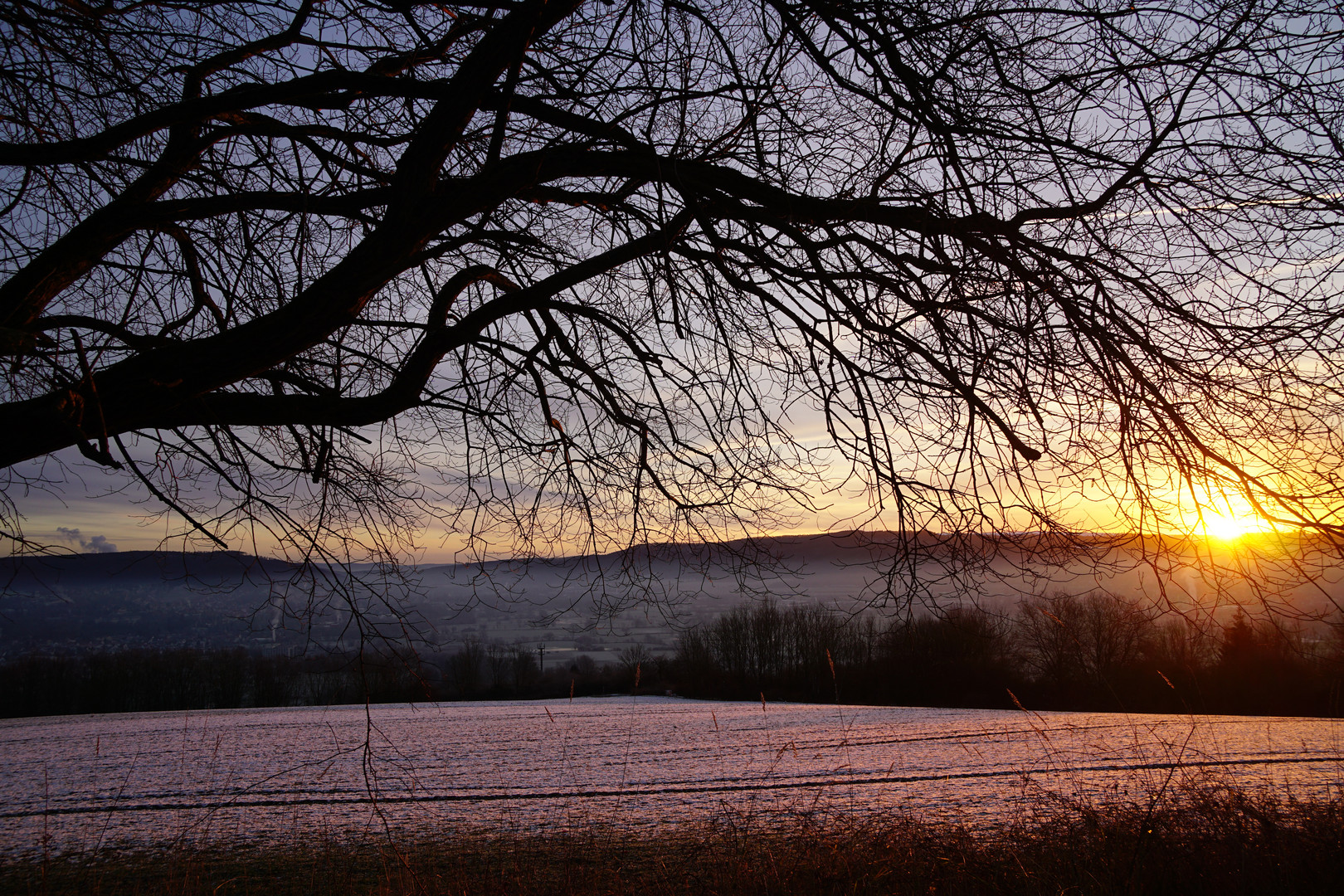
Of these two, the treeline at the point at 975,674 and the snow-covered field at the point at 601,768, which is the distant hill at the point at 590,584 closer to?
the snow-covered field at the point at 601,768

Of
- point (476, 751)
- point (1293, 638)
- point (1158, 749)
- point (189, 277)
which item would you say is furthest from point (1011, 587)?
point (476, 751)

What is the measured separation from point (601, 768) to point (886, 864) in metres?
14.2

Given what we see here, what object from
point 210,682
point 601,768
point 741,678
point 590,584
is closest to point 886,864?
point 590,584

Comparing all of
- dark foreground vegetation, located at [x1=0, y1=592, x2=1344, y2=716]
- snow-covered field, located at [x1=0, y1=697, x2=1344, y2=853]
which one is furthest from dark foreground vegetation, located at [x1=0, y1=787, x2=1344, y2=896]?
dark foreground vegetation, located at [x1=0, y1=592, x2=1344, y2=716]

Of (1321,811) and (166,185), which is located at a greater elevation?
(166,185)

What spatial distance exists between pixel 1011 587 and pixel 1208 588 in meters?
0.85

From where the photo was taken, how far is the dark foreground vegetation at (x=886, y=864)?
439cm

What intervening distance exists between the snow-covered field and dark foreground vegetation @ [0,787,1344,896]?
605 millimetres

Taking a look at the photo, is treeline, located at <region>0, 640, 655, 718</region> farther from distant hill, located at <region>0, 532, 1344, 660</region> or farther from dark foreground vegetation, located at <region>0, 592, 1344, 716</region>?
distant hill, located at <region>0, 532, 1344, 660</region>

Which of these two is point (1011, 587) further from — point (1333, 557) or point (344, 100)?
point (344, 100)

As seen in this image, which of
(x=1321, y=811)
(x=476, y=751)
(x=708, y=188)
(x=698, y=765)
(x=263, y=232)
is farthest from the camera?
(x=476, y=751)

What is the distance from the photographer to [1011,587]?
3.35 meters

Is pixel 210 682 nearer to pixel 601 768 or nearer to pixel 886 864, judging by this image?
pixel 601 768

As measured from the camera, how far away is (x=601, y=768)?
1828 cm
